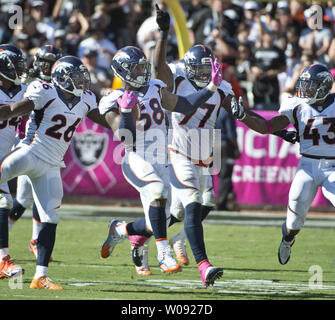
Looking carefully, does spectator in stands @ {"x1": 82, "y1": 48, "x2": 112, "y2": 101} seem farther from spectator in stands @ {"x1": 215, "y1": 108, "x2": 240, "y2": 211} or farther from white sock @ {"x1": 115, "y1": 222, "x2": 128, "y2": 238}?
white sock @ {"x1": 115, "y1": 222, "x2": 128, "y2": 238}

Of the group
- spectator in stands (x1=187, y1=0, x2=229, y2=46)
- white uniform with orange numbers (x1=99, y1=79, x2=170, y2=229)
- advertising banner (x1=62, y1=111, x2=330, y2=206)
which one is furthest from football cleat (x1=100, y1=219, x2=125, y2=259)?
spectator in stands (x1=187, y1=0, x2=229, y2=46)

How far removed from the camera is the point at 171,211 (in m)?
8.03

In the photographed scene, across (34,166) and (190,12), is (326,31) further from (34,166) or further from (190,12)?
(34,166)

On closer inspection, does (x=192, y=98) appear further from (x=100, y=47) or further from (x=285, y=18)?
(x=285, y=18)

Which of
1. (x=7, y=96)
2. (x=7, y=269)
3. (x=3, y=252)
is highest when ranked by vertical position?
(x=7, y=96)

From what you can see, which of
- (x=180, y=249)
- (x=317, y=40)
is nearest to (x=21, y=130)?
(x=180, y=249)

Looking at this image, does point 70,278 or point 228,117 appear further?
point 228,117

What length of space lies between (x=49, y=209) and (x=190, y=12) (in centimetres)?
987

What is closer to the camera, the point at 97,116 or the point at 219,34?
the point at 97,116

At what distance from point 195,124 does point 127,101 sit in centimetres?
118

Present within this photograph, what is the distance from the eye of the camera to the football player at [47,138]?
6.56 m

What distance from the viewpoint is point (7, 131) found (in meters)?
7.52

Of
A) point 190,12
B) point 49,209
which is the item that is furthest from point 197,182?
point 190,12

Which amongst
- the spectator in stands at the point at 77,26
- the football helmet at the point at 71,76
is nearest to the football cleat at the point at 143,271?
the football helmet at the point at 71,76
